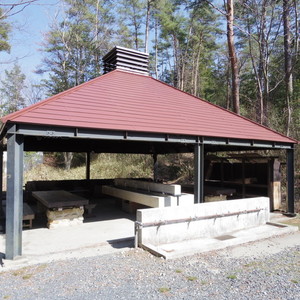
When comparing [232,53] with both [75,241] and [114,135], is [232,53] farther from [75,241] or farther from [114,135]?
[75,241]

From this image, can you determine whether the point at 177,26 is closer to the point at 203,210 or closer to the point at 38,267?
the point at 203,210

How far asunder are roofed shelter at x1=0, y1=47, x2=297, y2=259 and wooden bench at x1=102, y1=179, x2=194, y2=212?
61cm

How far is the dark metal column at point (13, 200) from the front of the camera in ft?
15.0

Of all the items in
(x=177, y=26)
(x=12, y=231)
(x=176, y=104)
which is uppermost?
(x=177, y=26)

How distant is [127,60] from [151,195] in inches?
233

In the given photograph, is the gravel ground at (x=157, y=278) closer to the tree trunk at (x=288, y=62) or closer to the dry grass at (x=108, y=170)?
the tree trunk at (x=288, y=62)

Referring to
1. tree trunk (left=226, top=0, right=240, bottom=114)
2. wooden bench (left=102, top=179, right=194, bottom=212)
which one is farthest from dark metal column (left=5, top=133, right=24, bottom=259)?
tree trunk (left=226, top=0, right=240, bottom=114)

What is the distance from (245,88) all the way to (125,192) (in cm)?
1993

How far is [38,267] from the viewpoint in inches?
169

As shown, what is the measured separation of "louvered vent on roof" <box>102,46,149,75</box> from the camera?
10905mm

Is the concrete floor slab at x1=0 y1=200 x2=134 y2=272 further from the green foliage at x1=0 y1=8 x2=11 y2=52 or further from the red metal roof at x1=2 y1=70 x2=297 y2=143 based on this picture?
the green foliage at x1=0 y1=8 x2=11 y2=52

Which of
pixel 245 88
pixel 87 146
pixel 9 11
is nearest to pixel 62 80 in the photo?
pixel 87 146

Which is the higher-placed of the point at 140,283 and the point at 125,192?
the point at 125,192

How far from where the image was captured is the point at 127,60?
36.2 feet
